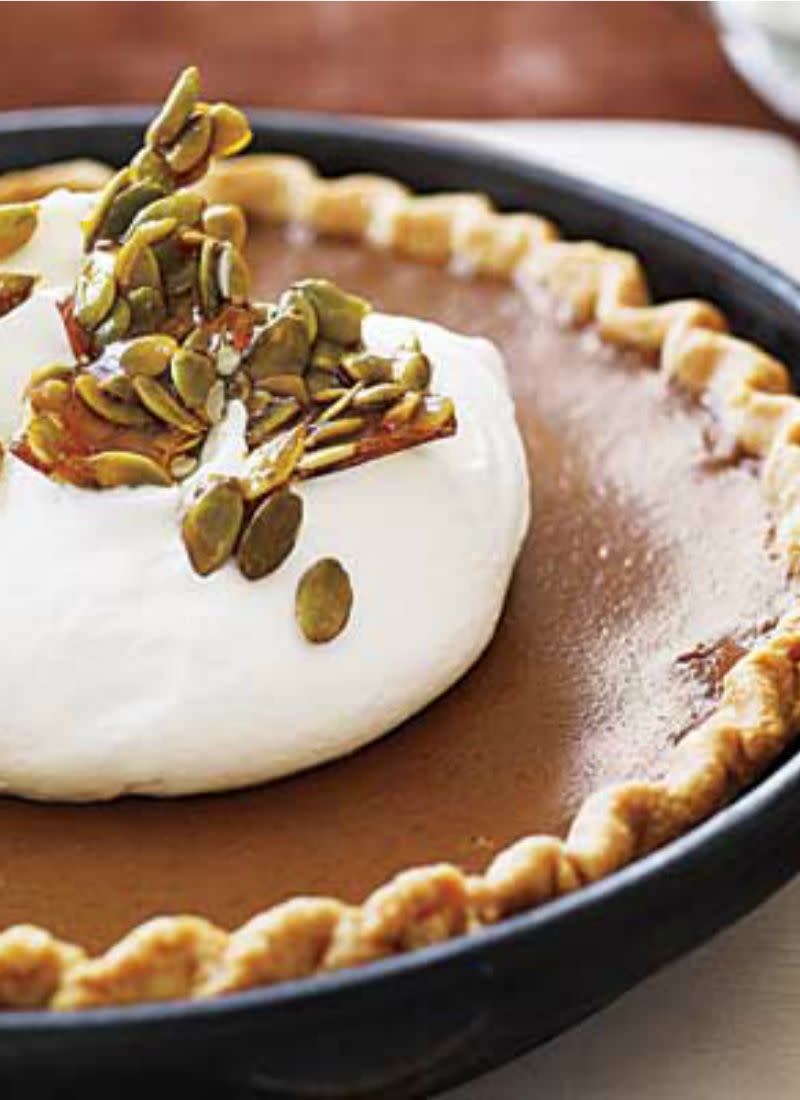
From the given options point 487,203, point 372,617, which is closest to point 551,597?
point 372,617

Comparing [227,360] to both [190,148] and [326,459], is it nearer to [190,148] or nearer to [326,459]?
[326,459]

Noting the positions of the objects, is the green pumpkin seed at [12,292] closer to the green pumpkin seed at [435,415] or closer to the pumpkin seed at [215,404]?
the pumpkin seed at [215,404]

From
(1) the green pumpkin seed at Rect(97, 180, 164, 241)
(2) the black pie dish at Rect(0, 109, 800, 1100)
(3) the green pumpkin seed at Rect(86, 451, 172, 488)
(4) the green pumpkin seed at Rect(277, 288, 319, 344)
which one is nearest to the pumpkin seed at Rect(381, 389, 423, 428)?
(4) the green pumpkin seed at Rect(277, 288, 319, 344)

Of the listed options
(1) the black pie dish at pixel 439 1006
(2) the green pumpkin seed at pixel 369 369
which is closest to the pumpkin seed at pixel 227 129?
(2) the green pumpkin seed at pixel 369 369

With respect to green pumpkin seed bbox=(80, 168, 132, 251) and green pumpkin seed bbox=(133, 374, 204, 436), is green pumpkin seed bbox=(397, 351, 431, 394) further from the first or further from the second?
green pumpkin seed bbox=(80, 168, 132, 251)

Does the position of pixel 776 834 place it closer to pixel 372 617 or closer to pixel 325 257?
pixel 372 617

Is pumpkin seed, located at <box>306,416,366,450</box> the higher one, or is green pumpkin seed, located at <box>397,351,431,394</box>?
green pumpkin seed, located at <box>397,351,431,394</box>

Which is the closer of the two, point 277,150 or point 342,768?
point 342,768
